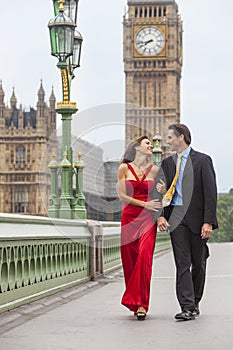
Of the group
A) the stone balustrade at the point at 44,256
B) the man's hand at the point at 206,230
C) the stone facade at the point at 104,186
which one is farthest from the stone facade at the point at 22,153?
the man's hand at the point at 206,230

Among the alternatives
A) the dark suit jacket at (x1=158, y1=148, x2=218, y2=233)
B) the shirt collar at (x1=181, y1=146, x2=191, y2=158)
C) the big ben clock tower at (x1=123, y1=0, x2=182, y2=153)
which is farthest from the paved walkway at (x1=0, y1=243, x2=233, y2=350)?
the big ben clock tower at (x1=123, y1=0, x2=182, y2=153)

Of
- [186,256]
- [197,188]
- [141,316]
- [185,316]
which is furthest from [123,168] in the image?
[185,316]

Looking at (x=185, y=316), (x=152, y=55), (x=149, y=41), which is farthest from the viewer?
(x=152, y=55)

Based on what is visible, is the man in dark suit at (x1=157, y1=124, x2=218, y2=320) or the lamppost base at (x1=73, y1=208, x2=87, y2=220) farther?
the lamppost base at (x1=73, y1=208, x2=87, y2=220)

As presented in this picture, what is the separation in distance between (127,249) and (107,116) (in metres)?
2.24

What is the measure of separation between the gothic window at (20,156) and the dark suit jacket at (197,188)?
10685cm

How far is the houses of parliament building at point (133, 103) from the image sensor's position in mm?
114125

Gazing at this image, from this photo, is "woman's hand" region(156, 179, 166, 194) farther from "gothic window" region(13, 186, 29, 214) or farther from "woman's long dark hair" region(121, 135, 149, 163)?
"gothic window" region(13, 186, 29, 214)

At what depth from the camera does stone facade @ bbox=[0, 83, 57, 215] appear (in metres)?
114

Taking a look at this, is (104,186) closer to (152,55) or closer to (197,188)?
(197,188)

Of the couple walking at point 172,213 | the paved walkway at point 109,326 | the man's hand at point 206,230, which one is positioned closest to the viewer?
the paved walkway at point 109,326

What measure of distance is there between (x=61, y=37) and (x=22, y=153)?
101 m

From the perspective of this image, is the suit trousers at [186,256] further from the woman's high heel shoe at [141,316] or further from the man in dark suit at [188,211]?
the woman's high heel shoe at [141,316]

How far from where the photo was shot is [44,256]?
11.3 m
